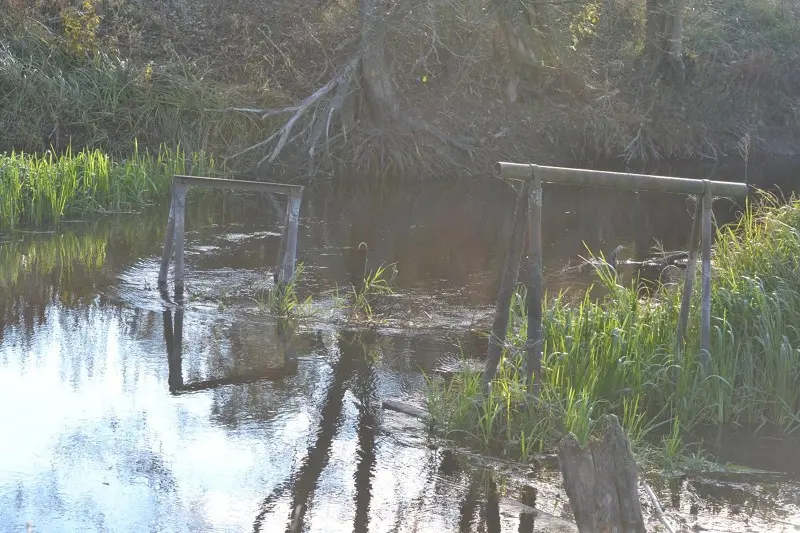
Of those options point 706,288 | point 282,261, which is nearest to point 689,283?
point 706,288

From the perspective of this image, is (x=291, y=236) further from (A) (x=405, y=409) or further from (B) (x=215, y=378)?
(A) (x=405, y=409)

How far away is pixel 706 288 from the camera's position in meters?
6.60

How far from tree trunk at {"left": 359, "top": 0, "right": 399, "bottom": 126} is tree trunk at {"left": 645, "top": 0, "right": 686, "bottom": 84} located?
644 cm

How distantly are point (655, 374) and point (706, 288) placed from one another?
63cm

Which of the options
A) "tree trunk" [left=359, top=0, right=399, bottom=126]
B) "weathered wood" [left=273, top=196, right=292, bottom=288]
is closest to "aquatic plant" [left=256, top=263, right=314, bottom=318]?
"weathered wood" [left=273, top=196, right=292, bottom=288]

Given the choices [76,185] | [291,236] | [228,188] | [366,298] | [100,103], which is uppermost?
[100,103]

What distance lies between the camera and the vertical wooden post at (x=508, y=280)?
6227 mm

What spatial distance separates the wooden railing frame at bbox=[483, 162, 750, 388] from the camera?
618cm

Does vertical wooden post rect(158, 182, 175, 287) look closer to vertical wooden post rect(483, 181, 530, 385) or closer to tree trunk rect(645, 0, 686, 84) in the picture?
vertical wooden post rect(483, 181, 530, 385)

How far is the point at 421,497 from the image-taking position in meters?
5.63

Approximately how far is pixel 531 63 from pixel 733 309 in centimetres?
1502

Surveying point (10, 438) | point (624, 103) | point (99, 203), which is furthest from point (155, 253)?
point (624, 103)

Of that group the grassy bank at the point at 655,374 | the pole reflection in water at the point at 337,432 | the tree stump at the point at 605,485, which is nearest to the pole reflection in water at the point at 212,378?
the pole reflection in water at the point at 337,432

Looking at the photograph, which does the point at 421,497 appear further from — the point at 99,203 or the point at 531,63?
the point at 531,63
